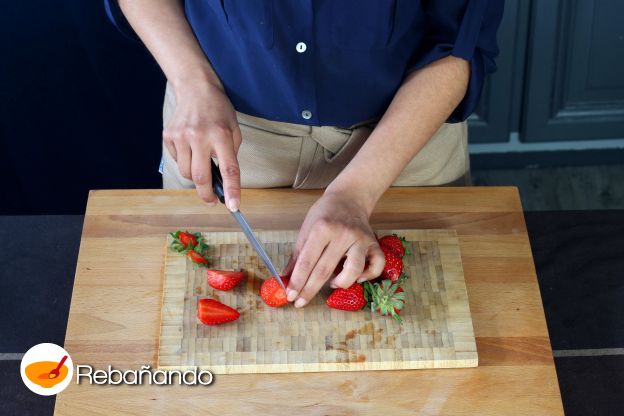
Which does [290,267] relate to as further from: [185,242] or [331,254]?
Result: [185,242]

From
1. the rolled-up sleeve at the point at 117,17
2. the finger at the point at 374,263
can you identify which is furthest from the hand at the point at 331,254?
the rolled-up sleeve at the point at 117,17

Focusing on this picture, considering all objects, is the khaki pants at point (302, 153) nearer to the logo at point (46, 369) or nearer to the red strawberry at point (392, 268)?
the red strawberry at point (392, 268)

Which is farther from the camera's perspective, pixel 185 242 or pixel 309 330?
pixel 185 242

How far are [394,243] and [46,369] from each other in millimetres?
558

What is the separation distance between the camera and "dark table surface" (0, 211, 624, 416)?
142 centimetres

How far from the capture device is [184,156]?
1348 millimetres

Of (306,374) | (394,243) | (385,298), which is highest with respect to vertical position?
(394,243)

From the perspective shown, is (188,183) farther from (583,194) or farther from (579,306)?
(583,194)

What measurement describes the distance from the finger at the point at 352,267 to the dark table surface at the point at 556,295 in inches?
16.0

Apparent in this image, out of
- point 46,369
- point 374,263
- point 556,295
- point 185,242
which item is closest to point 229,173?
point 185,242

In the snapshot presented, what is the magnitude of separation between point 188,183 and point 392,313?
51 cm

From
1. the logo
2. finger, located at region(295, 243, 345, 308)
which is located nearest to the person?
finger, located at region(295, 243, 345, 308)

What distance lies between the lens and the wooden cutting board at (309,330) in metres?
1.25

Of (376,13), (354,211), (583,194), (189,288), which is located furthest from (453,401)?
(583,194)
